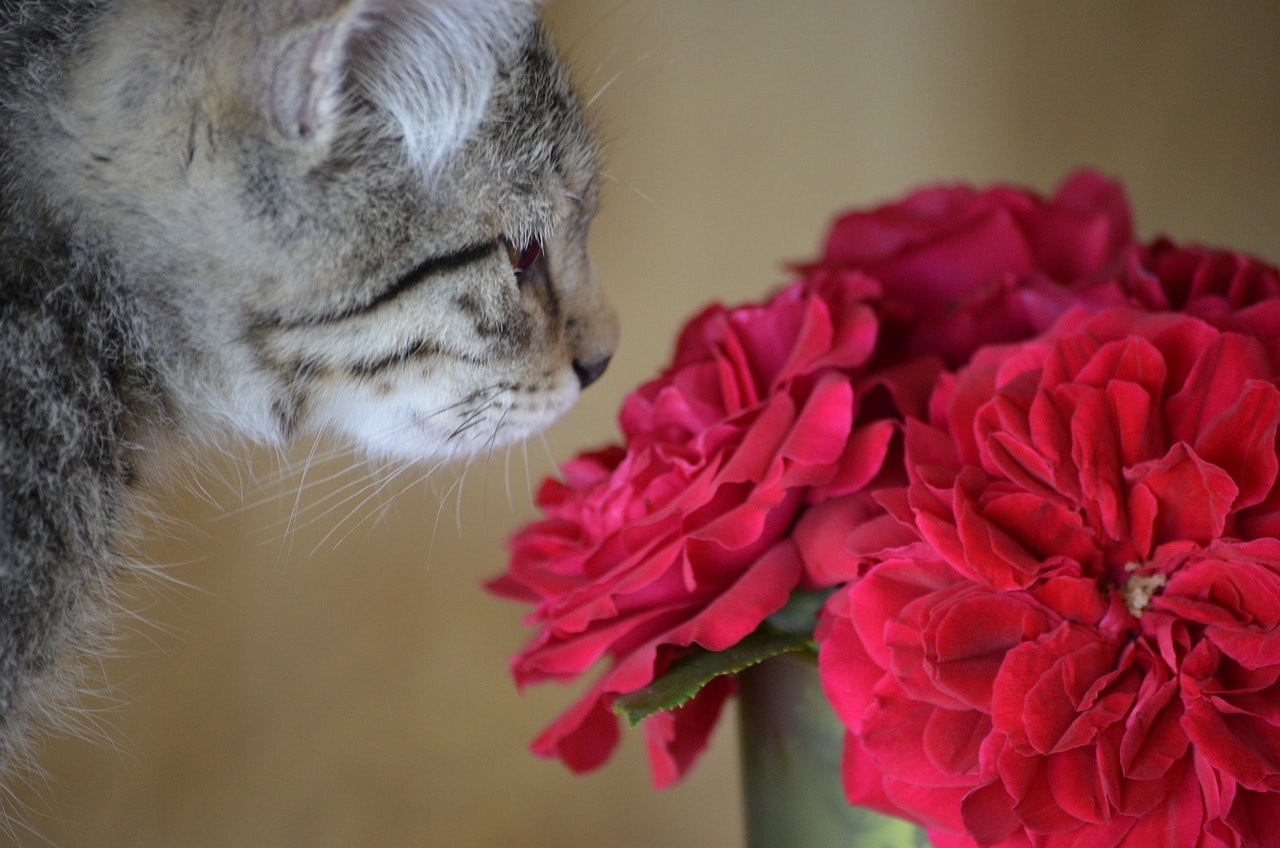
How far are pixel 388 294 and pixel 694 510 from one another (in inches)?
7.2

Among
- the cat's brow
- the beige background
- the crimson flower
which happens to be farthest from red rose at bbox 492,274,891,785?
the beige background

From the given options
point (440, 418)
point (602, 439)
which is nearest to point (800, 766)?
point (440, 418)

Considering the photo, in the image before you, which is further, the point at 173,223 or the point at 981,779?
the point at 173,223

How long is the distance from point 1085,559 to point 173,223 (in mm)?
346

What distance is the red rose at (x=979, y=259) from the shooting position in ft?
1.36

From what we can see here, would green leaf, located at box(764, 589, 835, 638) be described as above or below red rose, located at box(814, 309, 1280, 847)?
below

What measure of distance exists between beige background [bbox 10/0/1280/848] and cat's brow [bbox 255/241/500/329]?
0.45 feet

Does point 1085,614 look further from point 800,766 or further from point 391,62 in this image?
point 391,62

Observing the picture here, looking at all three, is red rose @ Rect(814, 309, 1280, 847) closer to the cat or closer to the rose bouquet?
the rose bouquet

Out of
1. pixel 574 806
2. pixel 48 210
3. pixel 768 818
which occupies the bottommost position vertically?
pixel 574 806

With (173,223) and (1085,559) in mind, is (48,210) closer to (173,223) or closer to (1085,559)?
(173,223)

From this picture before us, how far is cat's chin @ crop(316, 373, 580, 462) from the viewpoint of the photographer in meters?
0.48

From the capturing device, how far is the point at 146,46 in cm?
40

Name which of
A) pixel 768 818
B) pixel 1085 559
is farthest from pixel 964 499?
pixel 768 818
